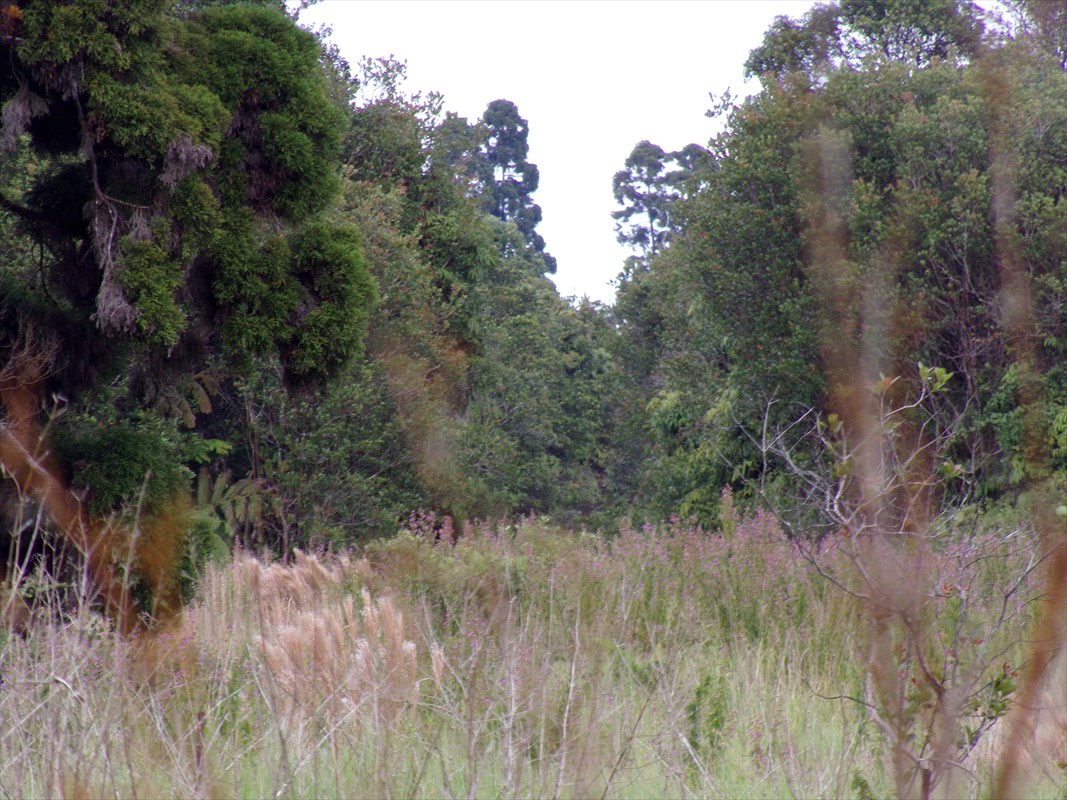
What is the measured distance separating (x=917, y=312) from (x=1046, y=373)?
92.4 inches

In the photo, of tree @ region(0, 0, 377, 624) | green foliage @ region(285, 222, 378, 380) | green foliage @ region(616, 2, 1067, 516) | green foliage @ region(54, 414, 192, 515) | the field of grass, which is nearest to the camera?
the field of grass

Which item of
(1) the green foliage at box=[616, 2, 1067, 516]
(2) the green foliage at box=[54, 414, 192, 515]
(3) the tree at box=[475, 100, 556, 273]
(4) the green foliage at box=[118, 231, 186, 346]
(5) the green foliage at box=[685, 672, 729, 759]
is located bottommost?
(5) the green foliage at box=[685, 672, 729, 759]

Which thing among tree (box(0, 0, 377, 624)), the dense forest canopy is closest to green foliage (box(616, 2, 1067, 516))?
the dense forest canopy

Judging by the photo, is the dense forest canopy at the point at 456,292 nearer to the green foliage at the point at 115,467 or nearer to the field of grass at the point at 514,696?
the green foliage at the point at 115,467

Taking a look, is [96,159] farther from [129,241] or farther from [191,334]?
[191,334]

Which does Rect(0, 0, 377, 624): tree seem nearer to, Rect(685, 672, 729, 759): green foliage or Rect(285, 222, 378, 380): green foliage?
Rect(285, 222, 378, 380): green foliage

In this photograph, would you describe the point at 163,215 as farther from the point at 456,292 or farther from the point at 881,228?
the point at 456,292

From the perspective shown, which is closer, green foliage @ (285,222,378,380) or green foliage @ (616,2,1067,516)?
green foliage @ (285,222,378,380)

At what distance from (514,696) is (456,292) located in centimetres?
1781

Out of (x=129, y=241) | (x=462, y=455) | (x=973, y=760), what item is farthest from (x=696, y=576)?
(x=462, y=455)

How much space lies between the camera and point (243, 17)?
758 cm

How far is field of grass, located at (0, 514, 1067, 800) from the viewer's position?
2988mm

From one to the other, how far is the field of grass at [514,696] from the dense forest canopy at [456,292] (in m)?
0.64

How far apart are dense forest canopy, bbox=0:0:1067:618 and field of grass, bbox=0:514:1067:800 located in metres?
0.64
